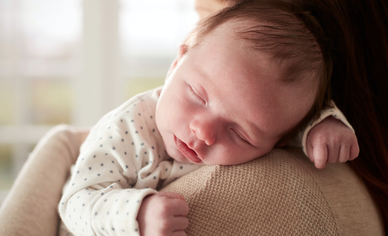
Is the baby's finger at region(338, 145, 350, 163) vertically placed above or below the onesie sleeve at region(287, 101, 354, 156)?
below

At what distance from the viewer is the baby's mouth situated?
799 millimetres

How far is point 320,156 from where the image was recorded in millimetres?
765

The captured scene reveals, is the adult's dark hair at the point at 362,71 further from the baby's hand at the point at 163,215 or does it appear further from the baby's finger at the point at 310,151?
the baby's hand at the point at 163,215

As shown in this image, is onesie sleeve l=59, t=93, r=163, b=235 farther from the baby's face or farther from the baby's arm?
the baby's arm

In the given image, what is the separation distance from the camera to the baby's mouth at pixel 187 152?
31.4 inches

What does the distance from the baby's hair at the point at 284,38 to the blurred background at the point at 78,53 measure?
6.90 feet

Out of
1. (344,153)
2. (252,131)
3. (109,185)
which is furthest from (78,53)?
(344,153)

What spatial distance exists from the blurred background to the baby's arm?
7.52 feet

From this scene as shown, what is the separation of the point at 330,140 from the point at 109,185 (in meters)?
0.59

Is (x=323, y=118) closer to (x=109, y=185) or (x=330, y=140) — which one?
(x=330, y=140)

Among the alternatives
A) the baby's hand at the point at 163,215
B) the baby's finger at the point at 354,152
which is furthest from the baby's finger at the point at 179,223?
the baby's finger at the point at 354,152

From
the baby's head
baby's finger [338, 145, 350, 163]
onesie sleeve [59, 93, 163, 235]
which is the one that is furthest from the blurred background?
baby's finger [338, 145, 350, 163]

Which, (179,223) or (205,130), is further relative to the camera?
(205,130)

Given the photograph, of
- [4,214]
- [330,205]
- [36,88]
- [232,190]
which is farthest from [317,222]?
[36,88]
